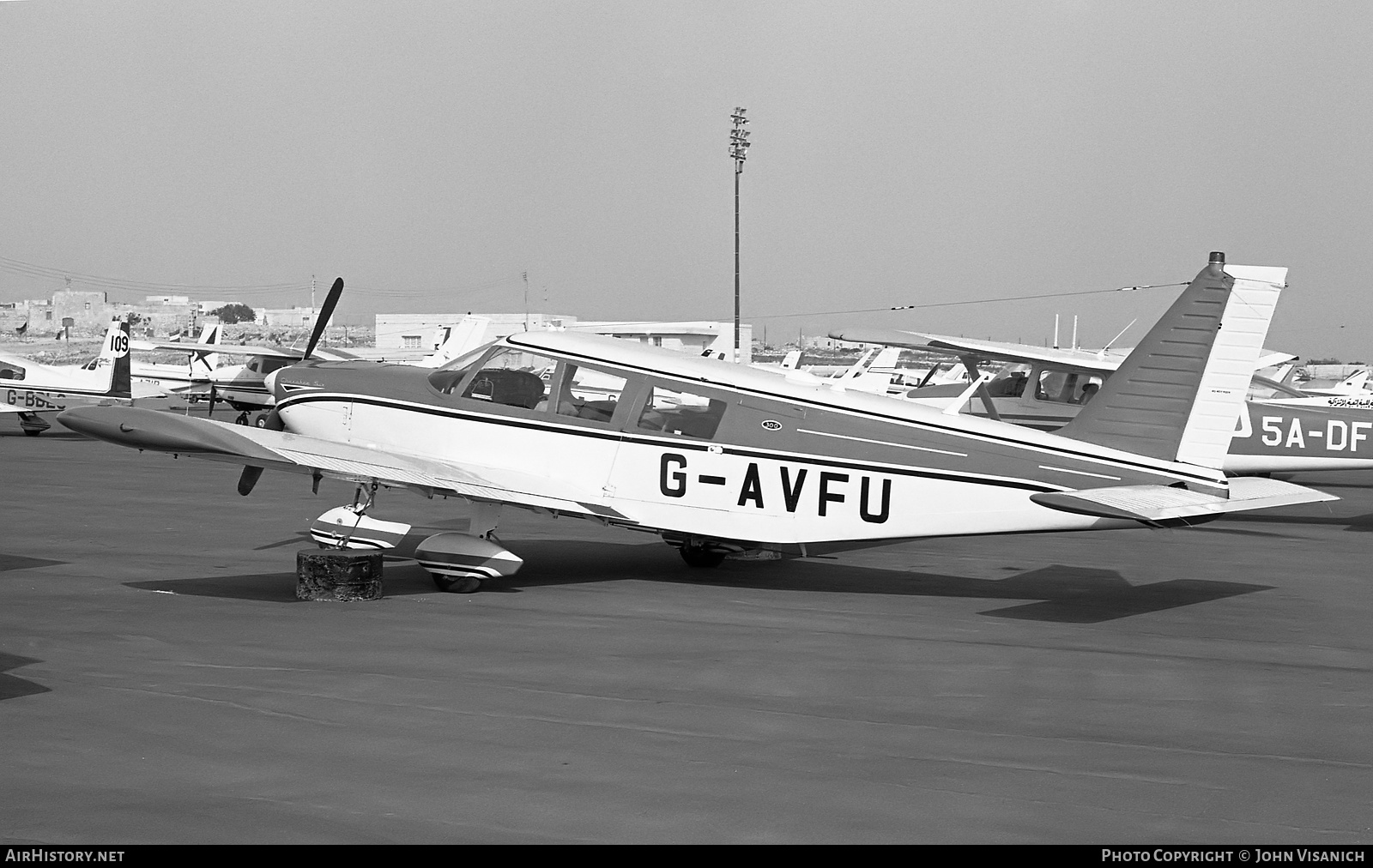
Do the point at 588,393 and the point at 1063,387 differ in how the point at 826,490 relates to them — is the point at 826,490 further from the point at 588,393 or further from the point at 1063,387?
the point at 1063,387

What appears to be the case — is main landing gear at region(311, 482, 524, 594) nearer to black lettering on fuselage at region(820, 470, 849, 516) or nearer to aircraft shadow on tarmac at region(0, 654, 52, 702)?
black lettering on fuselage at region(820, 470, 849, 516)

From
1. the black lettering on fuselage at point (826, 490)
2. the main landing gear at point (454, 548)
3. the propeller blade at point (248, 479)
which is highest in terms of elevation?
the black lettering on fuselage at point (826, 490)

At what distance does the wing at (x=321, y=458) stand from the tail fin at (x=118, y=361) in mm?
25429

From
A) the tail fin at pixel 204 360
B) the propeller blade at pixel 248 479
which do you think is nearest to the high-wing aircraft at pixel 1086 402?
the propeller blade at pixel 248 479

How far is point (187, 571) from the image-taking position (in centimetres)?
1122

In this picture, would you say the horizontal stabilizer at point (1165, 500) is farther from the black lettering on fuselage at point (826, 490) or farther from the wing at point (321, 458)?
the wing at point (321, 458)

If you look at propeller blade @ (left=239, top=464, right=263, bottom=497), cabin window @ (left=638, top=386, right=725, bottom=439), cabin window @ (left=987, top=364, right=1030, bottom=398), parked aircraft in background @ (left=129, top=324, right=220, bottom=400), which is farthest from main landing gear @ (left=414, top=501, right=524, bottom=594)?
parked aircraft in background @ (left=129, top=324, right=220, bottom=400)

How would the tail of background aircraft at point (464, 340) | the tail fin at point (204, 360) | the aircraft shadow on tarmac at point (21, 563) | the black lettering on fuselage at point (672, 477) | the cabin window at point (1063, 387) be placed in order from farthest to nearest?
the tail fin at point (204, 360) → the tail of background aircraft at point (464, 340) → the cabin window at point (1063, 387) → the aircraft shadow on tarmac at point (21, 563) → the black lettering on fuselage at point (672, 477)

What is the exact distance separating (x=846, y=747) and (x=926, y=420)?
489 cm

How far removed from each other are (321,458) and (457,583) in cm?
147

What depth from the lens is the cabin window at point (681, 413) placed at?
10.8 meters

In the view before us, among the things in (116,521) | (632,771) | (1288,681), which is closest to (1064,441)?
(1288,681)

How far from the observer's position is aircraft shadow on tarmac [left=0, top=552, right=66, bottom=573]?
1113 cm

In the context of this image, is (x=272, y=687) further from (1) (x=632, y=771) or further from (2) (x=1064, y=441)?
(2) (x=1064, y=441)
